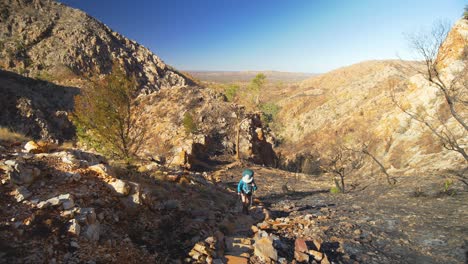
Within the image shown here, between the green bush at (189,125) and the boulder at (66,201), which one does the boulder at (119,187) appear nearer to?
the boulder at (66,201)

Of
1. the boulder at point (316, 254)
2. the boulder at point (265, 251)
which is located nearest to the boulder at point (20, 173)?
the boulder at point (265, 251)

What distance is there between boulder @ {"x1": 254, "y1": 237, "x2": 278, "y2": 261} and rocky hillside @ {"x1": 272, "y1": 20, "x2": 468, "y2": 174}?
11.5 m

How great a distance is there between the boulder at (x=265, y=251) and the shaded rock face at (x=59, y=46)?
47.8 meters

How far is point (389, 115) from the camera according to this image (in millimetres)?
35406

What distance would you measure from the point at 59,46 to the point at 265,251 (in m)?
61.6

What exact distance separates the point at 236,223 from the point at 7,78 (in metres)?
44.2

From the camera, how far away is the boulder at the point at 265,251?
6.28 m

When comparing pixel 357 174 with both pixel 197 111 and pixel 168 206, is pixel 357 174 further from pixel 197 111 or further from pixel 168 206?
→ pixel 168 206

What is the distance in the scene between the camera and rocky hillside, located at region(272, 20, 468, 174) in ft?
74.1

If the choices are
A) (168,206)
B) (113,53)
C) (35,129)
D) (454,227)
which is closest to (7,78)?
(35,129)

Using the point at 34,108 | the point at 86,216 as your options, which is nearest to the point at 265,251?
the point at 86,216

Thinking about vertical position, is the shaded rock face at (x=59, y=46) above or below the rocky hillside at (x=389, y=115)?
above

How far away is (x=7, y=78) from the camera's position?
38719 mm

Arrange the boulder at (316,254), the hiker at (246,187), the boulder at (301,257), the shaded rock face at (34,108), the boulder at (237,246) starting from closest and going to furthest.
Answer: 1. the boulder at (237,246)
2. the boulder at (301,257)
3. the boulder at (316,254)
4. the hiker at (246,187)
5. the shaded rock face at (34,108)
